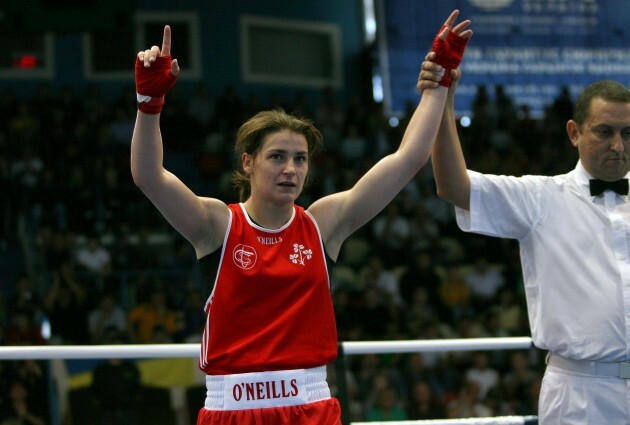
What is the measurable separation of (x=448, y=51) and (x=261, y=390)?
49.0 inches

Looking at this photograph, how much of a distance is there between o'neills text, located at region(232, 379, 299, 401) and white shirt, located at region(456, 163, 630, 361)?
2.85 feet

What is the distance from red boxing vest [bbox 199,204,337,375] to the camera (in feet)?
8.63

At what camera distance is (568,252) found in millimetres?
2953

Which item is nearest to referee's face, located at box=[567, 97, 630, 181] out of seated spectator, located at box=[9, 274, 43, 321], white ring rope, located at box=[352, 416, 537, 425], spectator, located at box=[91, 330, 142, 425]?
white ring rope, located at box=[352, 416, 537, 425]

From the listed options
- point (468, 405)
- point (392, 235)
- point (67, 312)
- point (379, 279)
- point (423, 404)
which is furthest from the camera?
point (392, 235)

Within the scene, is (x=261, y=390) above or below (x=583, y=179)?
below

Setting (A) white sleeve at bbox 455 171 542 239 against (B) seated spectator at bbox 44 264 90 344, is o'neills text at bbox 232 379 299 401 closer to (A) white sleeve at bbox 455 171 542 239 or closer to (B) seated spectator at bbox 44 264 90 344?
(A) white sleeve at bbox 455 171 542 239

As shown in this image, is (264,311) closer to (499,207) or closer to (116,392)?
(499,207)

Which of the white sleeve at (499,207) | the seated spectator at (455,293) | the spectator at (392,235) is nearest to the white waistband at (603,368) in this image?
the white sleeve at (499,207)

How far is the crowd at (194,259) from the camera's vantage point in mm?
7504

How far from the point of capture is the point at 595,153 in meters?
3.03

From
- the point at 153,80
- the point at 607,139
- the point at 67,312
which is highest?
the point at 153,80

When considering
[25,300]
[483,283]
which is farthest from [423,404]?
[25,300]

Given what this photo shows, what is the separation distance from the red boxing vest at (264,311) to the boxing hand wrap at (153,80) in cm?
46
